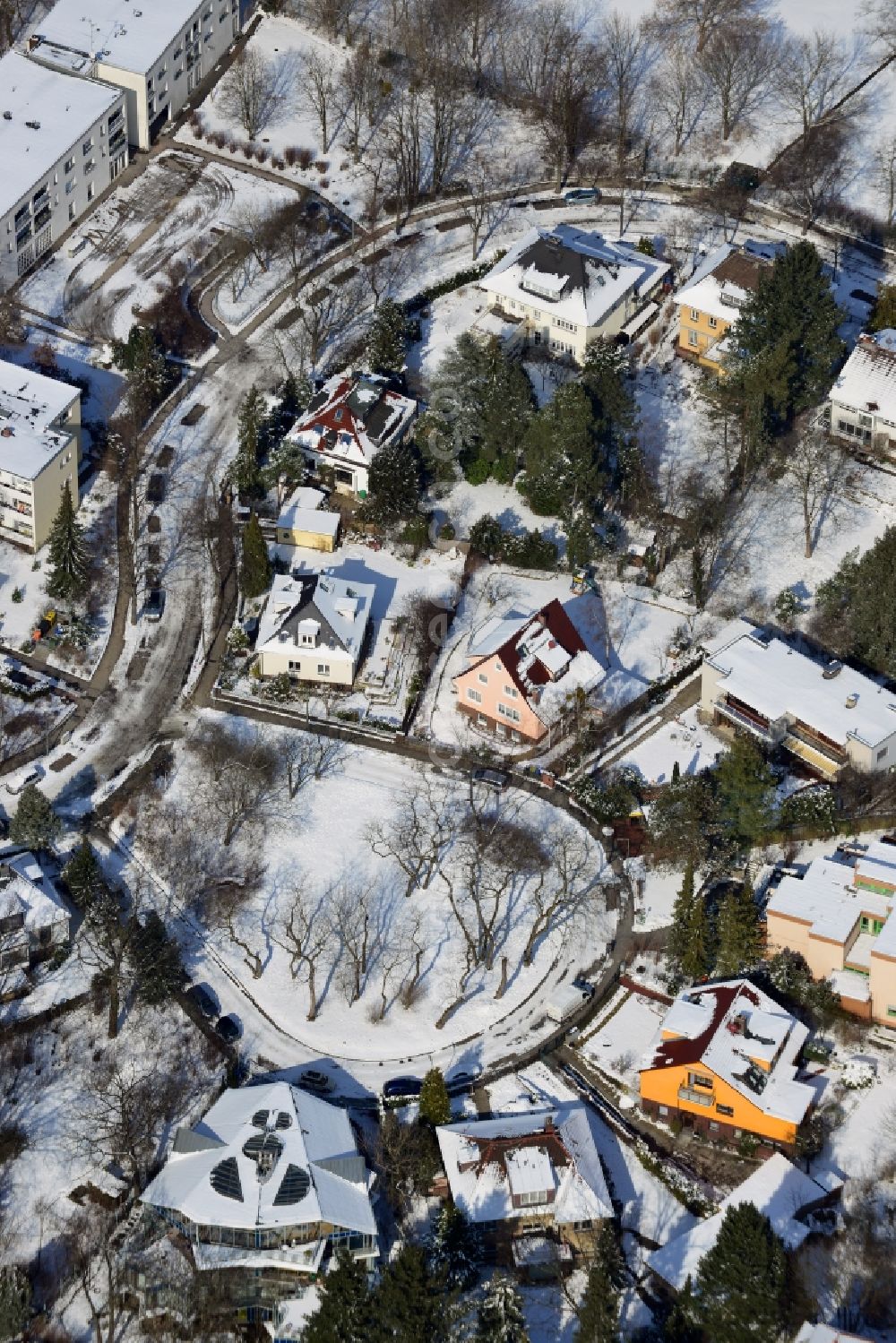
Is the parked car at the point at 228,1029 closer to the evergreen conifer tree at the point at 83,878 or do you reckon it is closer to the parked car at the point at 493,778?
the evergreen conifer tree at the point at 83,878

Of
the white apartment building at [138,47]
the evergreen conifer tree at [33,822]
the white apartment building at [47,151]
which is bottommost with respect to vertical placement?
the evergreen conifer tree at [33,822]

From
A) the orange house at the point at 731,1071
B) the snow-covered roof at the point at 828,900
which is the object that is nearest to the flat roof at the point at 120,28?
the snow-covered roof at the point at 828,900

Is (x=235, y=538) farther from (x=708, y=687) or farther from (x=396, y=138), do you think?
(x=396, y=138)

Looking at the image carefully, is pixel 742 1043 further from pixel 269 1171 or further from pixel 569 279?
pixel 569 279

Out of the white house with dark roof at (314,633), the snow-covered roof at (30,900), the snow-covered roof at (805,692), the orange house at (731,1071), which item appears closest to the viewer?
the orange house at (731,1071)

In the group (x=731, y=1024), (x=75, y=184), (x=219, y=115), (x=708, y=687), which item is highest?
(x=219, y=115)

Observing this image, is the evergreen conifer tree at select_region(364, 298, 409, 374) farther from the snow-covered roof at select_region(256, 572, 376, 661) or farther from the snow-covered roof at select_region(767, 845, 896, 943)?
the snow-covered roof at select_region(767, 845, 896, 943)

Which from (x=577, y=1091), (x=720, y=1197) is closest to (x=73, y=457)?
(x=577, y=1091)
